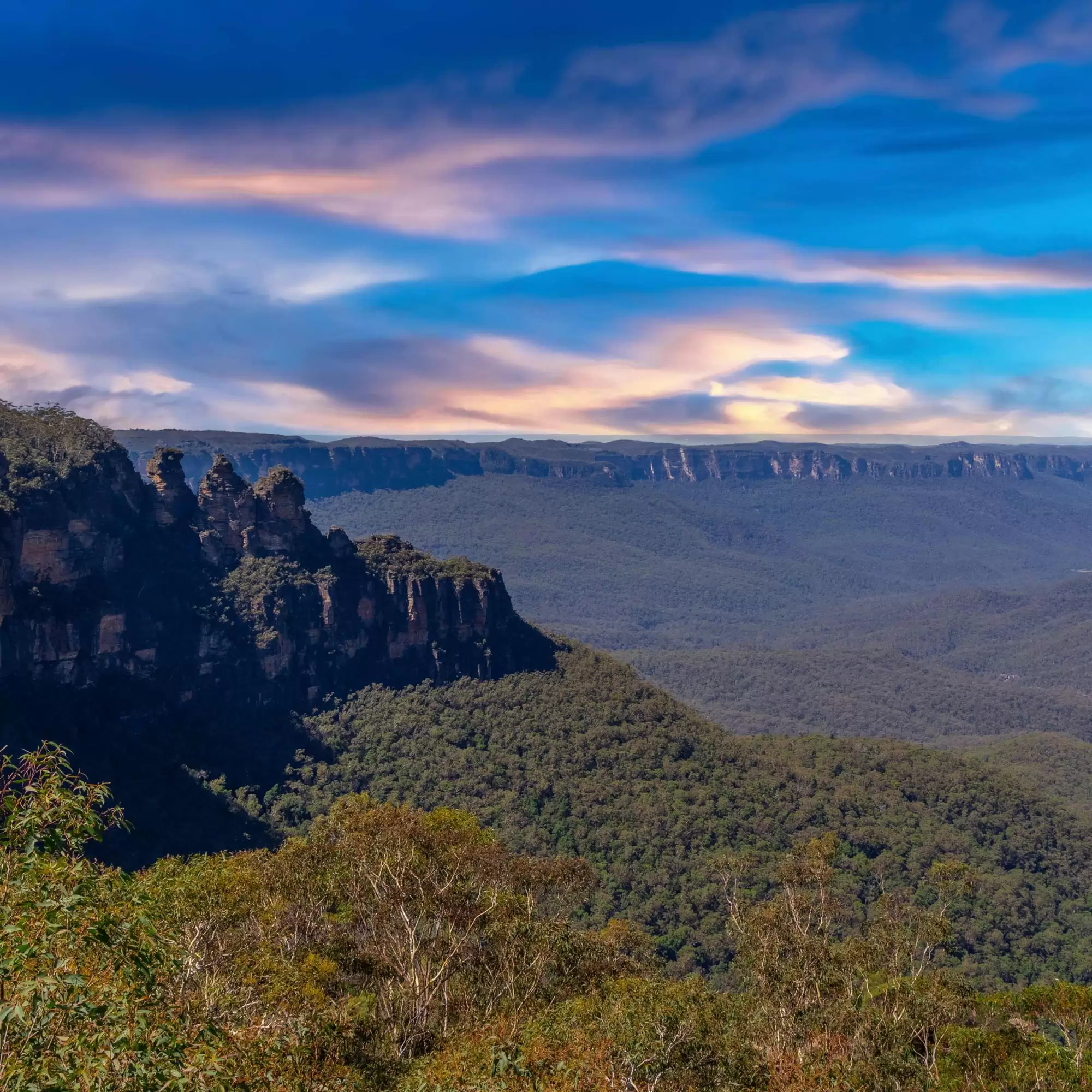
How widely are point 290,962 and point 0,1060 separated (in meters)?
17.4

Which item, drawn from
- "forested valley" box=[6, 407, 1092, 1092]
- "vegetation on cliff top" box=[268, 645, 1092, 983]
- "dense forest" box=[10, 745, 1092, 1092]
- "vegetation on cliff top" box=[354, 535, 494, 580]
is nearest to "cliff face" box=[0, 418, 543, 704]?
"vegetation on cliff top" box=[354, 535, 494, 580]

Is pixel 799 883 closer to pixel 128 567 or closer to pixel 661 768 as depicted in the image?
pixel 661 768

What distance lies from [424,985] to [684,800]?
189 ft

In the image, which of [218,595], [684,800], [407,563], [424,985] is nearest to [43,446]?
[218,595]

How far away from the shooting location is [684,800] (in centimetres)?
7994

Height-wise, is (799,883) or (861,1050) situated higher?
(861,1050)

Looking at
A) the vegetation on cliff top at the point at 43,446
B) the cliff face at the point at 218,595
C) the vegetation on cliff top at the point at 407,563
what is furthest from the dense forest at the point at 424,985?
the vegetation on cliff top at the point at 407,563

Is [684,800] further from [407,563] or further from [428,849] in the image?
[428,849]

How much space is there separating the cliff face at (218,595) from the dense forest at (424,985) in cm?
→ 4272

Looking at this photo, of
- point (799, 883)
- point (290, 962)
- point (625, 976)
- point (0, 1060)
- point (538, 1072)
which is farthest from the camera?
point (799, 883)

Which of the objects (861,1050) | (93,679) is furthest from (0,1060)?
(93,679)

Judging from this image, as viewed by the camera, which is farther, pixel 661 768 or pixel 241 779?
pixel 661 768

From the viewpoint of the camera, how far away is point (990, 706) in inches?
7333

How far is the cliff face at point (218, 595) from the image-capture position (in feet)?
235
